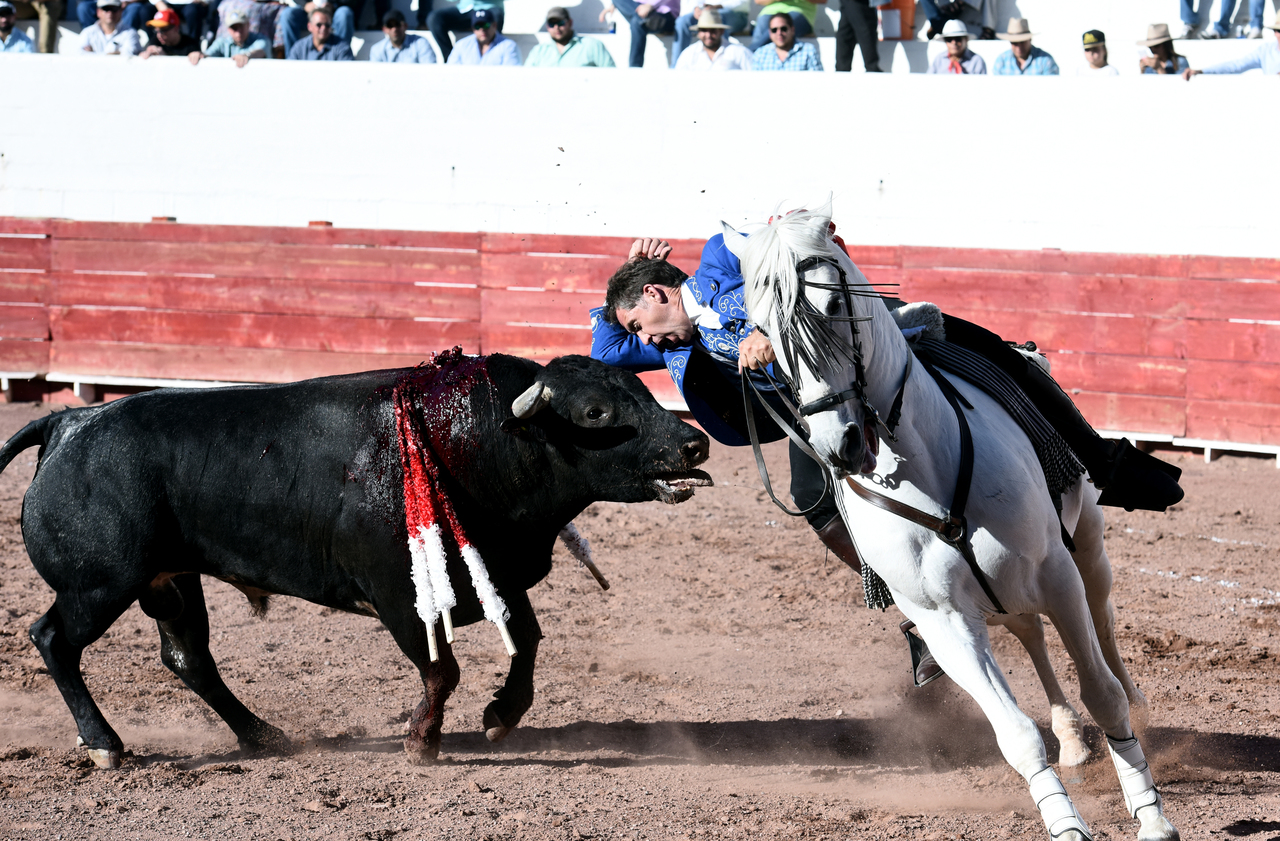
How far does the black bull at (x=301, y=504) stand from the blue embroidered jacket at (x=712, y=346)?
5.8 inches

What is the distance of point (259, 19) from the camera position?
11766 mm

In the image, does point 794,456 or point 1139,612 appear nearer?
point 794,456

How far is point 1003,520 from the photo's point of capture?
3189mm

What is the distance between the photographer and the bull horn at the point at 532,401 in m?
3.97

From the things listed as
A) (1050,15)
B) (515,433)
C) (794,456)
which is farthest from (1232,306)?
(515,433)

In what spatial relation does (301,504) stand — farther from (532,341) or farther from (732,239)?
(532,341)

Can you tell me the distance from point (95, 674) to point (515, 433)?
221cm

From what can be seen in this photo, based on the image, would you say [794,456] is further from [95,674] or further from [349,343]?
[349,343]

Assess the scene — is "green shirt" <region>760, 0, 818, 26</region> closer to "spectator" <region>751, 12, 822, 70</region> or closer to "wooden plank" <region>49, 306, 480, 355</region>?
"spectator" <region>751, 12, 822, 70</region>

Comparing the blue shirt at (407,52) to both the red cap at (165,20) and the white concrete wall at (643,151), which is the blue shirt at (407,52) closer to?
the white concrete wall at (643,151)

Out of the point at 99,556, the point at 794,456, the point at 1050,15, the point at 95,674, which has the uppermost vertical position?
the point at 1050,15

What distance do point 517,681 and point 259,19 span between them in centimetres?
908

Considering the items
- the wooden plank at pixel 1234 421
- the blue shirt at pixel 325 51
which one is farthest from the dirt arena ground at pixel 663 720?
the blue shirt at pixel 325 51

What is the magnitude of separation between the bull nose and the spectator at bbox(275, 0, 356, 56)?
8.52m
